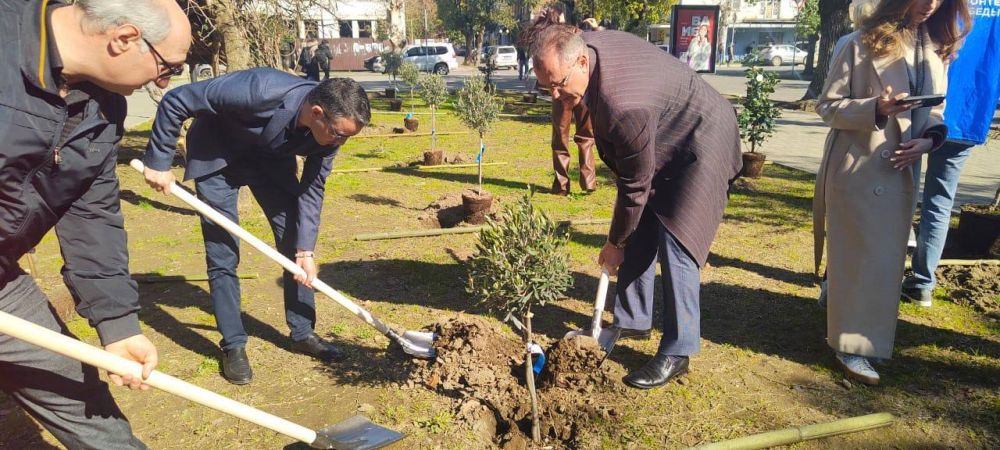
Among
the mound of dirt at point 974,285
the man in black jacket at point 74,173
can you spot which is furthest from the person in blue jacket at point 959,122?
the man in black jacket at point 74,173

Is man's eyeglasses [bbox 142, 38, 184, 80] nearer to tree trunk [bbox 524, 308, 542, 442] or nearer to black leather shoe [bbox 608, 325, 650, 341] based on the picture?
tree trunk [bbox 524, 308, 542, 442]

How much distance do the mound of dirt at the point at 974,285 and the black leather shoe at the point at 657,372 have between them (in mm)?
2478

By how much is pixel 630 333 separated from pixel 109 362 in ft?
9.73

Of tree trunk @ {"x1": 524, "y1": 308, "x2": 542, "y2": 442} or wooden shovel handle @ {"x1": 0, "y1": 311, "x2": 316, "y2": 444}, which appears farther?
tree trunk @ {"x1": 524, "y1": 308, "x2": 542, "y2": 442}

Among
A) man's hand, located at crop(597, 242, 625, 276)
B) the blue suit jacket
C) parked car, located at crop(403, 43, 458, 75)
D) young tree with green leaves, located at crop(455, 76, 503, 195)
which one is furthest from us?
parked car, located at crop(403, 43, 458, 75)

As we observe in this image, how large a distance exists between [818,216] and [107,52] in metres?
3.76

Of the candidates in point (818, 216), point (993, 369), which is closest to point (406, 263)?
point (818, 216)

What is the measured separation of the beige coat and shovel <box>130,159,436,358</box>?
2332mm

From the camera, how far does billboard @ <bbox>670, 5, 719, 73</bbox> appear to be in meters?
13.4

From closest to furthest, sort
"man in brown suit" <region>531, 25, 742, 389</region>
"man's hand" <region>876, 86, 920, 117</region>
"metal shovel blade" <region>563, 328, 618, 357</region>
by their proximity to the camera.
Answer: "man in brown suit" <region>531, 25, 742, 389</region>
"man's hand" <region>876, 86, 920, 117</region>
"metal shovel blade" <region>563, 328, 618, 357</region>

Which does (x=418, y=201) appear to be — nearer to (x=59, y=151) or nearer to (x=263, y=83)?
(x=263, y=83)

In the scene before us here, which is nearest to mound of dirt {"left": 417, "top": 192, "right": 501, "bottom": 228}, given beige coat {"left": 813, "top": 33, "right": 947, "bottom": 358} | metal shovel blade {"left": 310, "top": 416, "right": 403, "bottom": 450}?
beige coat {"left": 813, "top": 33, "right": 947, "bottom": 358}

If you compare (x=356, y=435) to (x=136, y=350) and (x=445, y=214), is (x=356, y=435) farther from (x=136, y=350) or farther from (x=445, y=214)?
(x=445, y=214)

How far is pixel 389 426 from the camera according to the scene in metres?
3.33
